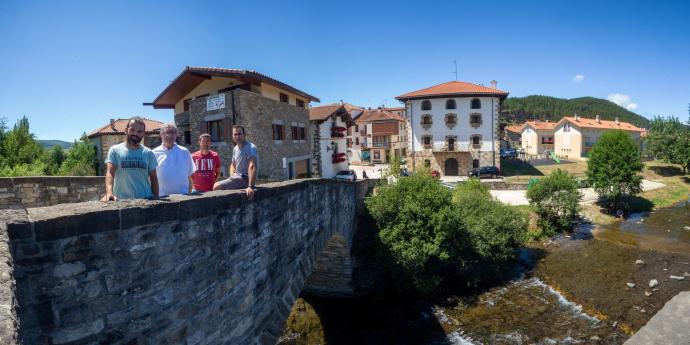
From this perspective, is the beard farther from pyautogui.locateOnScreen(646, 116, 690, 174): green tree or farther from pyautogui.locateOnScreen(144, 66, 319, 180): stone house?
pyautogui.locateOnScreen(646, 116, 690, 174): green tree

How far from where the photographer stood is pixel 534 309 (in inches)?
512

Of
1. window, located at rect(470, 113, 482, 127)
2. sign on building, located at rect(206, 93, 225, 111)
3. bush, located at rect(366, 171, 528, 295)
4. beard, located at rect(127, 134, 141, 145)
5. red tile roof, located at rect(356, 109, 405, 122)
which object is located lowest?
bush, located at rect(366, 171, 528, 295)

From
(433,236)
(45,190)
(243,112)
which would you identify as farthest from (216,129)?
(433,236)

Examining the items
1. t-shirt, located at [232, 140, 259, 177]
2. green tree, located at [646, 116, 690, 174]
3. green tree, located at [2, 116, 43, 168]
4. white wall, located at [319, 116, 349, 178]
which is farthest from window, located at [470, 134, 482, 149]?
green tree, located at [2, 116, 43, 168]

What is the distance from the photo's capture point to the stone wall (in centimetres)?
831

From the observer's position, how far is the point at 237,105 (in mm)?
18484

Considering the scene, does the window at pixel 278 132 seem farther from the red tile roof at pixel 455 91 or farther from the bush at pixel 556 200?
the red tile roof at pixel 455 91

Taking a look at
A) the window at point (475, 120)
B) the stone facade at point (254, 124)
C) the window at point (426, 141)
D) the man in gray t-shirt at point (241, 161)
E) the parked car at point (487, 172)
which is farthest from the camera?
the window at point (426, 141)

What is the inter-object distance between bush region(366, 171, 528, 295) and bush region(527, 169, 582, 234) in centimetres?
699

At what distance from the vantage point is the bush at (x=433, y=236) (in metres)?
13.9

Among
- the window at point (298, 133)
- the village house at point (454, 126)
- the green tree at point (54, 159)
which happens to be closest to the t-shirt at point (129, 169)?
the window at point (298, 133)

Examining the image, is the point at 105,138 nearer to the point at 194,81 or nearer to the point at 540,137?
the point at 194,81

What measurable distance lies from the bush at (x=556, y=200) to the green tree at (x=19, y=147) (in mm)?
39301

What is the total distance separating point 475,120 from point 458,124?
5.66 feet
